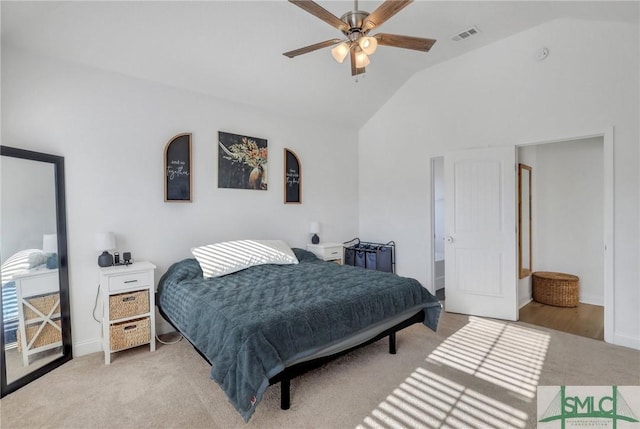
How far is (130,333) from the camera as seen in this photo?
2.83 metres

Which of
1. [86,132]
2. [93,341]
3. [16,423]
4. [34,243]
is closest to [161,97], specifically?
[86,132]

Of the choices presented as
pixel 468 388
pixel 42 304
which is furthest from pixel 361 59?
pixel 42 304

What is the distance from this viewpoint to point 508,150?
3641mm

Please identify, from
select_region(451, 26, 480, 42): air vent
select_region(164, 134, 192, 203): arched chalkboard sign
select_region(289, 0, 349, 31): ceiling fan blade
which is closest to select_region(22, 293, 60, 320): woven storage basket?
select_region(164, 134, 192, 203): arched chalkboard sign

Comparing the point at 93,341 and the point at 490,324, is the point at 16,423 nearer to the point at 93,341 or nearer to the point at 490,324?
the point at 93,341

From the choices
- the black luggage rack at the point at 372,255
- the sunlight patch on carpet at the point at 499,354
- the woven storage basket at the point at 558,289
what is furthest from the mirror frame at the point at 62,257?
the woven storage basket at the point at 558,289

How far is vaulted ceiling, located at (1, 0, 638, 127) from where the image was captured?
258 centimetres

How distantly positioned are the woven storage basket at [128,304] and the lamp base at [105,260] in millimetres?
327

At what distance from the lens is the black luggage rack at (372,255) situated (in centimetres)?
470

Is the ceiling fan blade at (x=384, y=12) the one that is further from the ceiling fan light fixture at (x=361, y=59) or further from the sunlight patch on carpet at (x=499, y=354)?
the sunlight patch on carpet at (x=499, y=354)

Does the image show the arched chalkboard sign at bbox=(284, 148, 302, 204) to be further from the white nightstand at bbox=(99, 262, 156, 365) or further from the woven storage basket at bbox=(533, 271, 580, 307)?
the woven storage basket at bbox=(533, 271, 580, 307)

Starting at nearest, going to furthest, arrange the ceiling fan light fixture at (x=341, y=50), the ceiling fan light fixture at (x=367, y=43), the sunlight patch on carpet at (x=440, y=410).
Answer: the sunlight patch on carpet at (x=440, y=410) → the ceiling fan light fixture at (x=367, y=43) → the ceiling fan light fixture at (x=341, y=50)

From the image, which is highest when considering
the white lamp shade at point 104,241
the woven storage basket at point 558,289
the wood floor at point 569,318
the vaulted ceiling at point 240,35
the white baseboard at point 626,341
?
the vaulted ceiling at point 240,35

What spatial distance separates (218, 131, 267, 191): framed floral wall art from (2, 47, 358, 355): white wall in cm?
9
